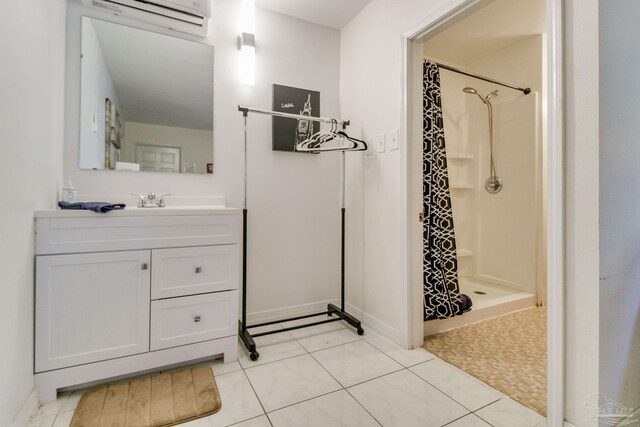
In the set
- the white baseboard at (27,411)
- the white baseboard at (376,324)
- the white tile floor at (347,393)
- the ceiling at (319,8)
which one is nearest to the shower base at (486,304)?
the white baseboard at (376,324)

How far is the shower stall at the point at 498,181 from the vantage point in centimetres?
269

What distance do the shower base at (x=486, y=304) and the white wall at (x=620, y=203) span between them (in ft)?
3.41

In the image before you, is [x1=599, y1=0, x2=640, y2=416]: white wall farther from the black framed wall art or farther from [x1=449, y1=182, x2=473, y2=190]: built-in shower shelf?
[x1=449, y1=182, x2=473, y2=190]: built-in shower shelf

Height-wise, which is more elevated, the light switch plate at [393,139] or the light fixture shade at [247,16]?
the light fixture shade at [247,16]

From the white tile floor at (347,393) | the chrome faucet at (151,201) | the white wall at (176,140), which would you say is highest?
the white wall at (176,140)

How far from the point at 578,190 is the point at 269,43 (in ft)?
7.21

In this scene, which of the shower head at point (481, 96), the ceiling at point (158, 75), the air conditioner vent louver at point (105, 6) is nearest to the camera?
the air conditioner vent louver at point (105, 6)

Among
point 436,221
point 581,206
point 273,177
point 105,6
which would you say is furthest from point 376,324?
point 105,6

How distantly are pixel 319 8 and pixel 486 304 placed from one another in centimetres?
269

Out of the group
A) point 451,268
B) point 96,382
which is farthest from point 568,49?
point 96,382

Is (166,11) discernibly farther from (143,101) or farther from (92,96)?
(92,96)

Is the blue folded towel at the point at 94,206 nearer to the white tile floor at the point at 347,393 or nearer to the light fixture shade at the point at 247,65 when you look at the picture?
the white tile floor at the point at 347,393

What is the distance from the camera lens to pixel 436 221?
7.20 feet

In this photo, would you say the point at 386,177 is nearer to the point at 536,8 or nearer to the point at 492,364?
the point at 492,364
